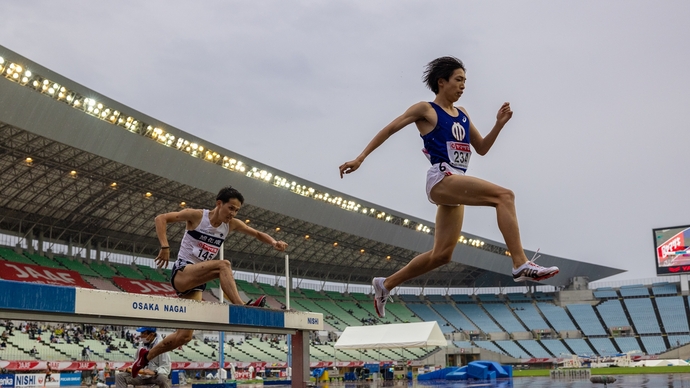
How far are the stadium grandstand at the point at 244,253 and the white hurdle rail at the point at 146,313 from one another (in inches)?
870

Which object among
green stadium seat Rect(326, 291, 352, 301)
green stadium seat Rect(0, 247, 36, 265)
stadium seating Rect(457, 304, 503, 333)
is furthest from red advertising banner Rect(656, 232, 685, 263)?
green stadium seat Rect(0, 247, 36, 265)

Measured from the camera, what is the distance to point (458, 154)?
5.66 metres

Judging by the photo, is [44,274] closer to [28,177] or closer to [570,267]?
[28,177]

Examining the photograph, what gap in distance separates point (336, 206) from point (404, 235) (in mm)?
8727

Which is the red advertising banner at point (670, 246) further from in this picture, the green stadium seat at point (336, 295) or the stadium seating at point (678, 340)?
the green stadium seat at point (336, 295)

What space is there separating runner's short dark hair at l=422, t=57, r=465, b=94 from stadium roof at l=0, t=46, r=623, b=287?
26.0m

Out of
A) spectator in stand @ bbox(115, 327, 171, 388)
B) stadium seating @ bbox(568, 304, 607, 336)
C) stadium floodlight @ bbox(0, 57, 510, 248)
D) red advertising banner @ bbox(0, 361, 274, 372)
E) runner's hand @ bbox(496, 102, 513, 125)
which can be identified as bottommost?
spectator in stand @ bbox(115, 327, 171, 388)

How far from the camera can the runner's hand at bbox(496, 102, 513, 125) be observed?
6.03 metres

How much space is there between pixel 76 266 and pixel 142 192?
7997 millimetres

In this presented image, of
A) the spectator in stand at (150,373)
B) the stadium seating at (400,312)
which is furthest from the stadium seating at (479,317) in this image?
the spectator in stand at (150,373)

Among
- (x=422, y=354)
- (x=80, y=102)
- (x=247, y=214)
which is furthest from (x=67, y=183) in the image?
(x=422, y=354)

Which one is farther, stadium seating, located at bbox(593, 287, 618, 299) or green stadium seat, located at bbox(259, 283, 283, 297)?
stadium seating, located at bbox(593, 287, 618, 299)

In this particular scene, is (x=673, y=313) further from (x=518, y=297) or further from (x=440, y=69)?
(x=440, y=69)

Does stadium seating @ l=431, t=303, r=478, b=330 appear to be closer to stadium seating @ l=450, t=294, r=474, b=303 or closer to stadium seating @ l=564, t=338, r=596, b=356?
stadium seating @ l=450, t=294, r=474, b=303
